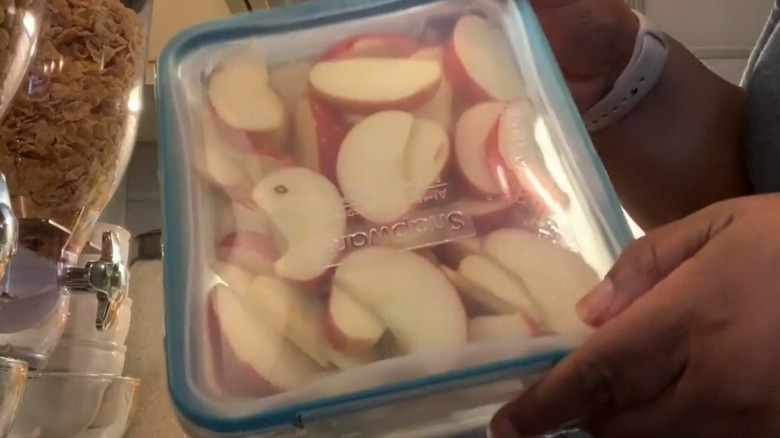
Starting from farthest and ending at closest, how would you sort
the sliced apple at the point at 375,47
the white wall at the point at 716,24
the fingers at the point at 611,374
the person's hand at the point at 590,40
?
the white wall at the point at 716,24, the person's hand at the point at 590,40, the sliced apple at the point at 375,47, the fingers at the point at 611,374

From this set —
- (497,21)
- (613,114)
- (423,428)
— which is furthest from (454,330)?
(613,114)

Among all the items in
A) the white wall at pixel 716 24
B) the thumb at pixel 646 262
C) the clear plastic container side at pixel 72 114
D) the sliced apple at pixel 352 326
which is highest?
the clear plastic container side at pixel 72 114

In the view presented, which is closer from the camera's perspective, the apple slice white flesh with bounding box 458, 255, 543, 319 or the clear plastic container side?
the apple slice white flesh with bounding box 458, 255, 543, 319

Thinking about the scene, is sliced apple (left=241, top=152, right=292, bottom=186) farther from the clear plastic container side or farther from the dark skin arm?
the dark skin arm

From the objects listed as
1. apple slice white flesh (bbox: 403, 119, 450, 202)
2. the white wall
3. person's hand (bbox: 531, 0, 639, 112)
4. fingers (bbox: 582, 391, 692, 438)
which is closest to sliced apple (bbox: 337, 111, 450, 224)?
apple slice white flesh (bbox: 403, 119, 450, 202)

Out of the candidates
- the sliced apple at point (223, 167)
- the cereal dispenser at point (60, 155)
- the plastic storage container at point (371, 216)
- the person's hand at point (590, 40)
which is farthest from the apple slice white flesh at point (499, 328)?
the person's hand at point (590, 40)

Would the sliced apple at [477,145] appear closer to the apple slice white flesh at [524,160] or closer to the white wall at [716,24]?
the apple slice white flesh at [524,160]

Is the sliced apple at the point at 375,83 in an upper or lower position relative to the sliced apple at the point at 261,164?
upper

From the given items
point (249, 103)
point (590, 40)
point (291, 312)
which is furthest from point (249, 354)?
point (590, 40)

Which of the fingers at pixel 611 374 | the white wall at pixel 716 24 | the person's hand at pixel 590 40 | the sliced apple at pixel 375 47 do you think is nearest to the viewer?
the fingers at pixel 611 374
